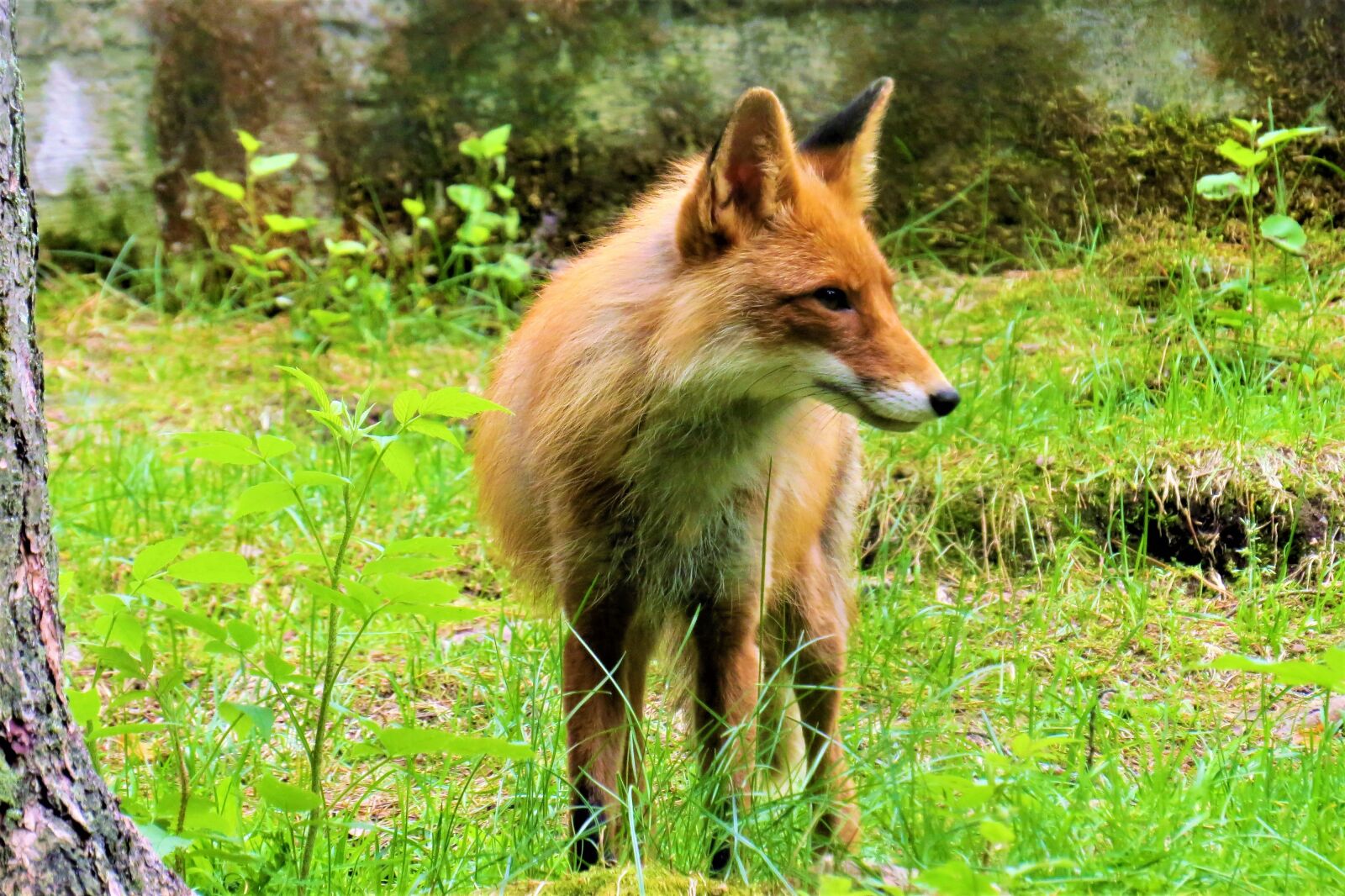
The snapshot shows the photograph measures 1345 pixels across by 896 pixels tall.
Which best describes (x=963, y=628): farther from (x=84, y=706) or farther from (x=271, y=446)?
(x=84, y=706)

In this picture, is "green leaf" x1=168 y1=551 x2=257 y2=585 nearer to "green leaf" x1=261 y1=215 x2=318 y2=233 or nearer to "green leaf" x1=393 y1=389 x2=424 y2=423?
"green leaf" x1=393 y1=389 x2=424 y2=423

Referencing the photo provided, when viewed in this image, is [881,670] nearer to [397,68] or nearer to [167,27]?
[397,68]

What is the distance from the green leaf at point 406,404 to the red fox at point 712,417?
90 centimetres

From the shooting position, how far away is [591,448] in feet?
10.9

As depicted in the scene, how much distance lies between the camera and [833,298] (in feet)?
10.5

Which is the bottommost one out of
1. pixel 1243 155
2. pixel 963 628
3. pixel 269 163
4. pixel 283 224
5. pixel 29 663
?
pixel 963 628

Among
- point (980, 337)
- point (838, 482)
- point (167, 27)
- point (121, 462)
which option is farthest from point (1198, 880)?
point (167, 27)

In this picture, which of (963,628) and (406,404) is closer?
(406,404)

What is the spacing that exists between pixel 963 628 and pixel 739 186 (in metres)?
1.65

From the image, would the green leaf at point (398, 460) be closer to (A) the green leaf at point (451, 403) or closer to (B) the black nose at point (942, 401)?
(A) the green leaf at point (451, 403)

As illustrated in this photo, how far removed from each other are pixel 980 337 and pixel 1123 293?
68 cm

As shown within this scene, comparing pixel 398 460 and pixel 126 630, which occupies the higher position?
pixel 398 460

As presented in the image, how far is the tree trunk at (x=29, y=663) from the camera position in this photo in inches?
81.7

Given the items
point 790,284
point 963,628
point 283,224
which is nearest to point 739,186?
point 790,284
